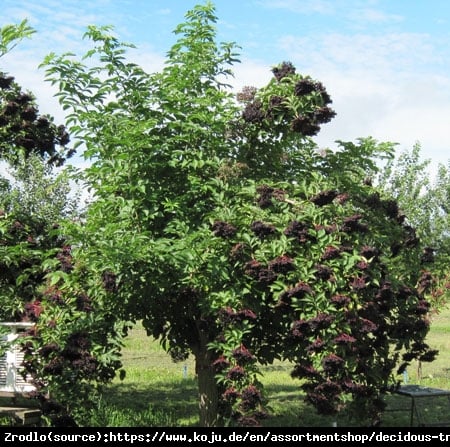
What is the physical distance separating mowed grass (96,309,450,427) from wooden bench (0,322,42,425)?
2.34ft

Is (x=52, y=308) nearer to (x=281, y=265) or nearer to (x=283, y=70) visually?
(x=281, y=265)

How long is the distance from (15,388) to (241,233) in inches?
153

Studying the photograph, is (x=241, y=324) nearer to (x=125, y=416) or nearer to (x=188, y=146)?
(x=188, y=146)

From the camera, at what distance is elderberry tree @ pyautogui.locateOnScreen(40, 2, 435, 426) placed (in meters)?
5.18

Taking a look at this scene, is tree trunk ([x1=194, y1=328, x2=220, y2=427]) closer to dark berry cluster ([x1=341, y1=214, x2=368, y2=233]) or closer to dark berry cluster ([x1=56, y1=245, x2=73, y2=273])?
dark berry cluster ([x1=56, y1=245, x2=73, y2=273])

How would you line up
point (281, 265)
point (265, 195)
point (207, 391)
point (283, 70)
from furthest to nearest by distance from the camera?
point (207, 391), point (283, 70), point (265, 195), point (281, 265)

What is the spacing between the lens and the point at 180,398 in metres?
10.6

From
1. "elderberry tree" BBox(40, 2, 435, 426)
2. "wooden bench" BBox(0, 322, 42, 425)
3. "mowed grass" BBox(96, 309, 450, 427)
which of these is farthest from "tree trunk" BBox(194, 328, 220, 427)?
"wooden bench" BBox(0, 322, 42, 425)

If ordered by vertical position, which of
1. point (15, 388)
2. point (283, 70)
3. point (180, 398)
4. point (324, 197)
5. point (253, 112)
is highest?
point (283, 70)

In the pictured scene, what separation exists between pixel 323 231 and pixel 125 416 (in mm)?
4158

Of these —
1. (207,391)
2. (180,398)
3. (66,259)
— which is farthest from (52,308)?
(180,398)

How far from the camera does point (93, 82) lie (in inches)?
249

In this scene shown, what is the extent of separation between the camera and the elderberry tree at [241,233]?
17.0 feet

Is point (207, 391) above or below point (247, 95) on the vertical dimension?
below
